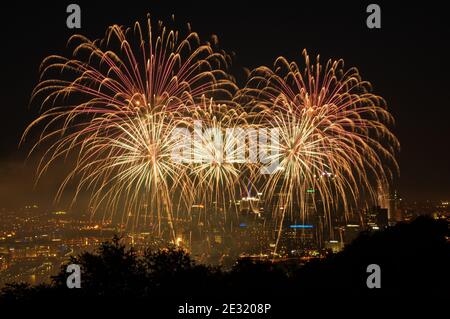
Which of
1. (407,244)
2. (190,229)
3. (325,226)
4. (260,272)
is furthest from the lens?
(325,226)

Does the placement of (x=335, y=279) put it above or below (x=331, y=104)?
below

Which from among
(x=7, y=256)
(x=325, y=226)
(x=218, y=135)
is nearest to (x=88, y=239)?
(x=7, y=256)

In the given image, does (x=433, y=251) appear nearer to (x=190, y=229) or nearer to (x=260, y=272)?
(x=260, y=272)

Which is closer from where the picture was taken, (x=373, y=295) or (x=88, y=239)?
(x=373, y=295)

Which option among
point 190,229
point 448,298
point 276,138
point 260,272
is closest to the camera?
point 448,298

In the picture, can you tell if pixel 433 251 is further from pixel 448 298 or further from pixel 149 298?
pixel 149 298

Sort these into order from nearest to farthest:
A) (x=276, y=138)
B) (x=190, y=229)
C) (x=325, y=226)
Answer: (x=276, y=138), (x=190, y=229), (x=325, y=226)

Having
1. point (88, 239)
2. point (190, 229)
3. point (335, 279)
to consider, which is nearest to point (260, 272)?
point (335, 279)

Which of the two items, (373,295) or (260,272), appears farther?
(260,272)

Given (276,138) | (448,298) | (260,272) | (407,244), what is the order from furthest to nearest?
1. (407,244)
2. (276,138)
3. (260,272)
4. (448,298)
